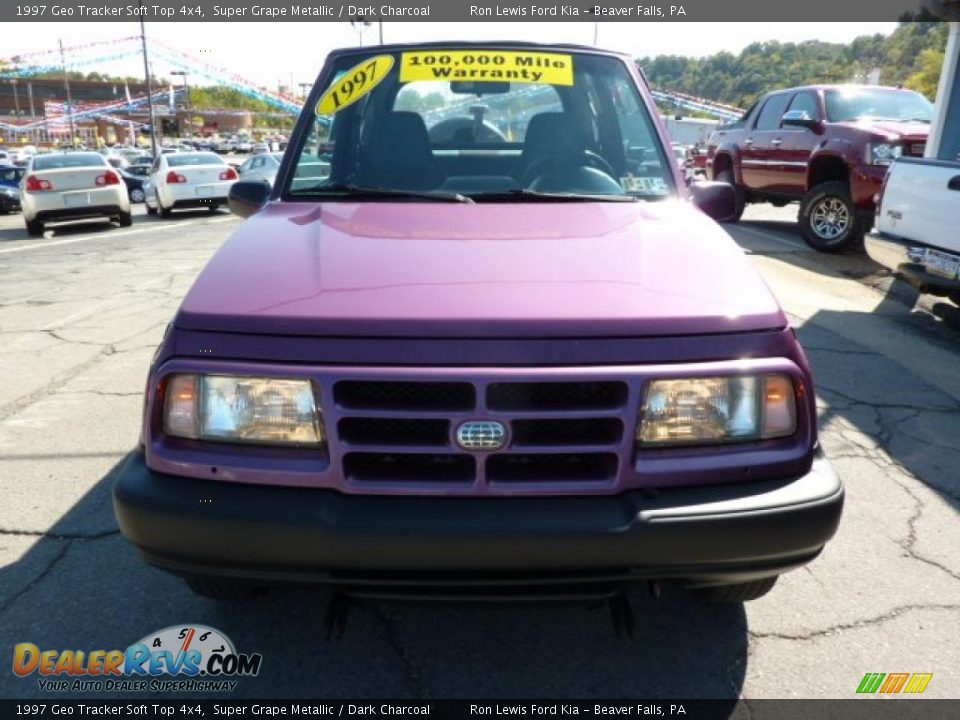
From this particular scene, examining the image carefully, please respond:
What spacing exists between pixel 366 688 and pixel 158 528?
2.47ft

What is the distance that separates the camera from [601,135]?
3.04 meters

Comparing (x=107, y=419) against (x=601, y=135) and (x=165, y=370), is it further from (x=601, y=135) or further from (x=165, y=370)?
(x=601, y=135)

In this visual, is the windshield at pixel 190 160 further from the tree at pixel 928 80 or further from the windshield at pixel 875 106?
the tree at pixel 928 80

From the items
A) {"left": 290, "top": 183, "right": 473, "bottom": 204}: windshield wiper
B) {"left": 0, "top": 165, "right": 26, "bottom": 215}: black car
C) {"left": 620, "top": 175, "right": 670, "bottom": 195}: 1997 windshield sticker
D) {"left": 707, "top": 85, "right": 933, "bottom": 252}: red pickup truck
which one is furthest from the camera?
{"left": 0, "top": 165, "right": 26, "bottom": 215}: black car

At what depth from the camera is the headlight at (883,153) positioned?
8.06 metres

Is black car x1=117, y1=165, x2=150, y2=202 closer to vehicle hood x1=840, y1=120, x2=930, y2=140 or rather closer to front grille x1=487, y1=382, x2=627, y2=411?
vehicle hood x1=840, y1=120, x2=930, y2=140

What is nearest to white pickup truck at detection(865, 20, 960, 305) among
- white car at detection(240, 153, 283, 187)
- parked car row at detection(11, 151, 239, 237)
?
parked car row at detection(11, 151, 239, 237)

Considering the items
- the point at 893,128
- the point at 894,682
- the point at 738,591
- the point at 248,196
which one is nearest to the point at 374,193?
the point at 248,196

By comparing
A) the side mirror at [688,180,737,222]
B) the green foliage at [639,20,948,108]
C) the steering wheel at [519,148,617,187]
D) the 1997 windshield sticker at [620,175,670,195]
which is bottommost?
the side mirror at [688,180,737,222]

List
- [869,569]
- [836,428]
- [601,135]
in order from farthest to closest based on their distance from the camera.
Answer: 1. [836,428]
2. [601,135]
3. [869,569]

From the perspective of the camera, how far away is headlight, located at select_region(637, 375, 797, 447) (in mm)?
1731

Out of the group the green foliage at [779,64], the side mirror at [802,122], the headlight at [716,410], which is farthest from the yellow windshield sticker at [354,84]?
the green foliage at [779,64]

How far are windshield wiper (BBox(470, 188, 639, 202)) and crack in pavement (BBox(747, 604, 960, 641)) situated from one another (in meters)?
1.52
